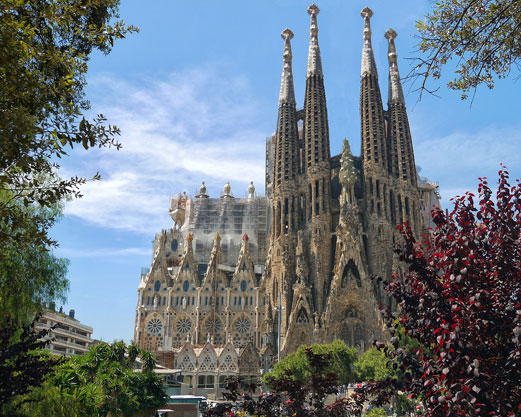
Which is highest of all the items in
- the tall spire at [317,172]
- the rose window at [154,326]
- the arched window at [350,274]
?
the tall spire at [317,172]

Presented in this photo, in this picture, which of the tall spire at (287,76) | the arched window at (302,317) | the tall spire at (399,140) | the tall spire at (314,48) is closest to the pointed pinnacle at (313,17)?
the tall spire at (314,48)

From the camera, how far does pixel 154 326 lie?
203ft

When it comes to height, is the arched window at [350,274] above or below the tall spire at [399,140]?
below

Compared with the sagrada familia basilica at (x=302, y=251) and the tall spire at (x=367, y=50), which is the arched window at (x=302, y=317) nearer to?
the sagrada familia basilica at (x=302, y=251)

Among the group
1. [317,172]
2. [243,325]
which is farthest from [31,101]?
[243,325]

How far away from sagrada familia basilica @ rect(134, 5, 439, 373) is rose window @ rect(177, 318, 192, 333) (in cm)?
16

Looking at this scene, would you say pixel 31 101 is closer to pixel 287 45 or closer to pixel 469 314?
pixel 469 314

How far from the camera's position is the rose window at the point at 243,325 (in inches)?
2416

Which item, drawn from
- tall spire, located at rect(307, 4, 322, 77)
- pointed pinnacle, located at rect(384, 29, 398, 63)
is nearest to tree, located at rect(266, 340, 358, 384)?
tall spire, located at rect(307, 4, 322, 77)

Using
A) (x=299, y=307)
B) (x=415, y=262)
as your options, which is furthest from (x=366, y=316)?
(x=415, y=262)

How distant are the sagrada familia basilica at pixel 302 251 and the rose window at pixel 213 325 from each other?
12 centimetres

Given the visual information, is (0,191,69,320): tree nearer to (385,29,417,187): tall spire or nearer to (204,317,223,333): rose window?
(204,317,223,333): rose window

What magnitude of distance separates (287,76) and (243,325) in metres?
32.5

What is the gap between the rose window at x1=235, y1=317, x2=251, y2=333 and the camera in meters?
61.4
